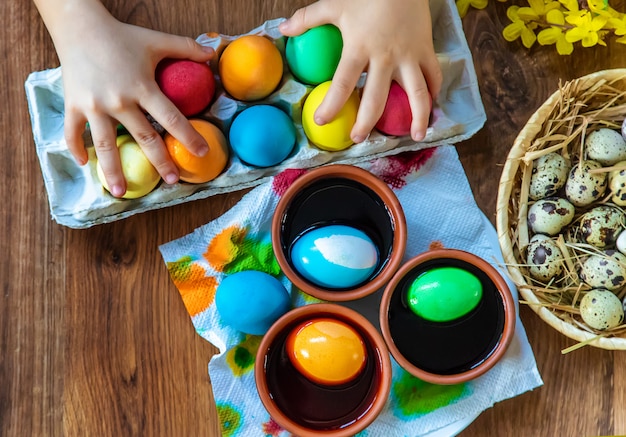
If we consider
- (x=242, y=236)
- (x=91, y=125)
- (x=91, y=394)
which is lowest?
(x=91, y=394)

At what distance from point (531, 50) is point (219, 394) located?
59cm

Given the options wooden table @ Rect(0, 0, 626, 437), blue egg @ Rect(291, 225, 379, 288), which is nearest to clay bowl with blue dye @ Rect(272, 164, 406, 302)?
blue egg @ Rect(291, 225, 379, 288)

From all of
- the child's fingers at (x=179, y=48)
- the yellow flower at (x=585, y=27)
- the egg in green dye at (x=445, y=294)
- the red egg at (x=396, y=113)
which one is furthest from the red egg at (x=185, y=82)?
the yellow flower at (x=585, y=27)

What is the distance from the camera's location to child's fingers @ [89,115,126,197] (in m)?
0.76

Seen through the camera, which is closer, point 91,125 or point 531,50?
point 91,125

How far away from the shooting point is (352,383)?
774mm

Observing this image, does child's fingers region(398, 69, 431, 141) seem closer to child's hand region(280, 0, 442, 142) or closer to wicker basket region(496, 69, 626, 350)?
child's hand region(280, 0, 442, 142)

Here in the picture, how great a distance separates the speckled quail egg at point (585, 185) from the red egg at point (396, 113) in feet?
0.68

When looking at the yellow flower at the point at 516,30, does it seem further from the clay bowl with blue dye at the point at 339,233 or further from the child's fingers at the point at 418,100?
the clay bowl with blue dye at the point at 339,233

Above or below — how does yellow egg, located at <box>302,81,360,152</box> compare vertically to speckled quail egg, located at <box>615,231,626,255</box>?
above

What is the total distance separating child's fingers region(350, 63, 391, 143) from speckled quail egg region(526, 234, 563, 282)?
24 centimetres

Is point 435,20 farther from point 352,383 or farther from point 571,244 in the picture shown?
point 352,383

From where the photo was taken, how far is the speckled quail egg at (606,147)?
81 centimetres

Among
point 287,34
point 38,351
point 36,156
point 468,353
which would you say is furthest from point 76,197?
point 468,353
